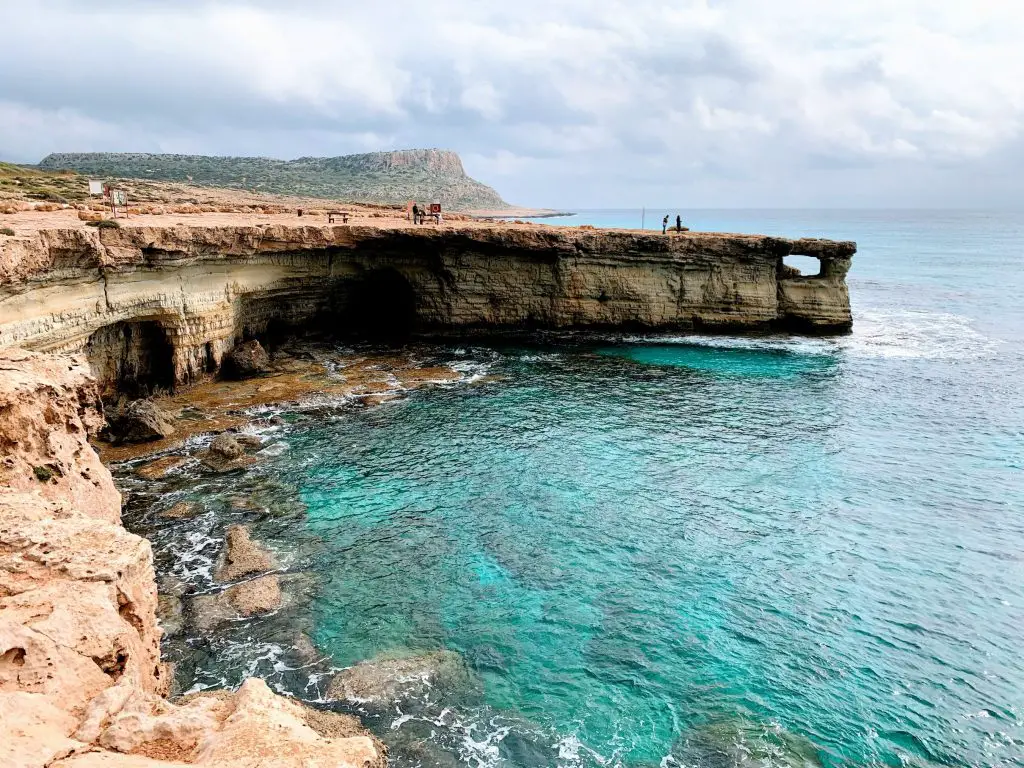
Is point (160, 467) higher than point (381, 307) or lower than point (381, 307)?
lower

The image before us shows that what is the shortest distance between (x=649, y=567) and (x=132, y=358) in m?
22.8

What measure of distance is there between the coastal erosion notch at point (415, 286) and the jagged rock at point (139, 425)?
9.07 feet

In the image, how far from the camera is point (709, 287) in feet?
140

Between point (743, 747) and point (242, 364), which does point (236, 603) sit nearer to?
point (743, 747)

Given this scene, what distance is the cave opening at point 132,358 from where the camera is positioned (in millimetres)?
26625

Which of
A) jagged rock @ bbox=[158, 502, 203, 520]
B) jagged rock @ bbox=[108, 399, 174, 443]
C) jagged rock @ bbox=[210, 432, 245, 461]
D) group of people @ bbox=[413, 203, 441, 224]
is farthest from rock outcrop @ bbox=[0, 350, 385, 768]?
group of people @ bbox=[413, 203, 441, 224]

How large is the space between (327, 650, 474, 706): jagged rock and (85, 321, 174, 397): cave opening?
61.1 feet

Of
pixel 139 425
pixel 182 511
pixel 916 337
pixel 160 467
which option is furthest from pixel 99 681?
pixel 916 337

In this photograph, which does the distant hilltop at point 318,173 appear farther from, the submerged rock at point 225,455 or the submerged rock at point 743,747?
the submerged rock at point 743,747

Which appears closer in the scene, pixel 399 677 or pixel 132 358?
pixel 399 677

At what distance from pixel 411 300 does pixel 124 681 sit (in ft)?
114

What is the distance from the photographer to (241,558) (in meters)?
17.2

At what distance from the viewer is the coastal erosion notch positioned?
27156 mm

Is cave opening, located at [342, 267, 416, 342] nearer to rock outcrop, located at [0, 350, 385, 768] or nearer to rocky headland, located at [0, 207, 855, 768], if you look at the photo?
rocky headland, located at [0, 207, 855, 768]
